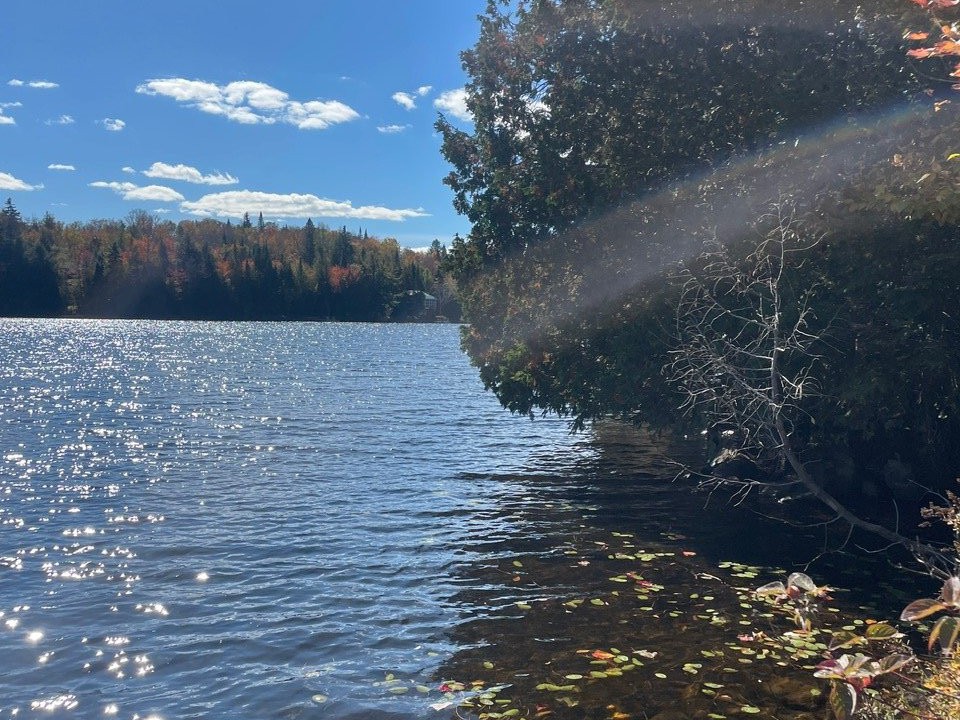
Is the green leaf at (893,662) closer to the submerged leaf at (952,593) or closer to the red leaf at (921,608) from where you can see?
the red leaf at (921,608)

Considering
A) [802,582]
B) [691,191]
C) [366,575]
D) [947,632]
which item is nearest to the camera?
[947,632]

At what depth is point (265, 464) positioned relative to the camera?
2812 centimetres

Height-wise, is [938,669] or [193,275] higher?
[193,275]

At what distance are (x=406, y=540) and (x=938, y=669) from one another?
12.0m

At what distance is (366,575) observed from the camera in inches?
620

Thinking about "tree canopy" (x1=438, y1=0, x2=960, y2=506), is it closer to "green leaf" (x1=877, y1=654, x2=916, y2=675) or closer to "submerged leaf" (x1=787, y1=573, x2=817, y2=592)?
"submerged leaf" (x1=787, y1=573, x2=817, y2=592)

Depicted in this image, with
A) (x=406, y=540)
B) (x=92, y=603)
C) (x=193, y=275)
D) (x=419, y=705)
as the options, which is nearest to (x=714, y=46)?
(x=406, y=540)

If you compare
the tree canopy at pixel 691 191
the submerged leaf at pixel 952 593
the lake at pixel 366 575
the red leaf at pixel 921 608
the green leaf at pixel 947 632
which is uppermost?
the tree canopy at pixel 691 191

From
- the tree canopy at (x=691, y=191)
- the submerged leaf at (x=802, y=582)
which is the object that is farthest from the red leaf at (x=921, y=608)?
the tree canopy at (x=691, y=191)

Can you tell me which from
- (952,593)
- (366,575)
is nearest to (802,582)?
(952,593)

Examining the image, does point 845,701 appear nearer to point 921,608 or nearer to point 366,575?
point 921,608

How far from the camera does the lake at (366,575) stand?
1075 centimetres

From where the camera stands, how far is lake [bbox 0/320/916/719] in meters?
10.8

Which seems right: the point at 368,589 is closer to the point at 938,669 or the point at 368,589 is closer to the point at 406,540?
the point at 406,540
